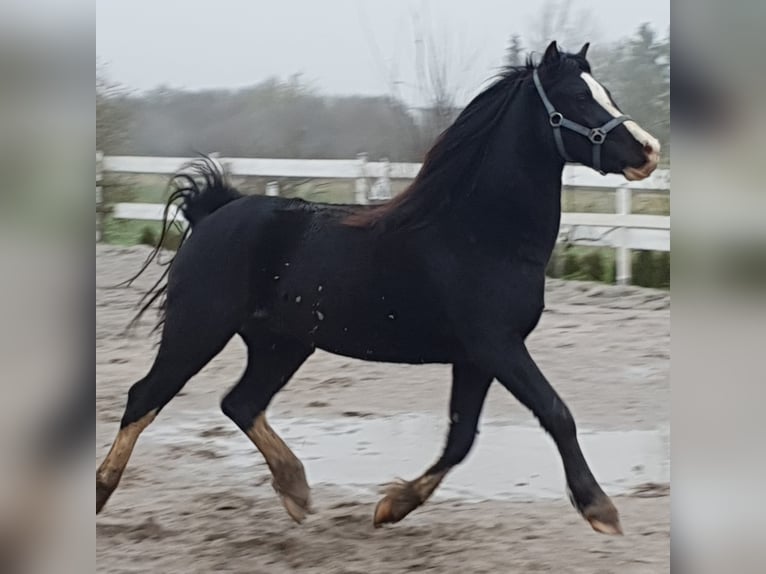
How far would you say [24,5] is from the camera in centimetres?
345

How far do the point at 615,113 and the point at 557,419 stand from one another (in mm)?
1008

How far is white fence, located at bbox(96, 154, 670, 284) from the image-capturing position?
3.67 m

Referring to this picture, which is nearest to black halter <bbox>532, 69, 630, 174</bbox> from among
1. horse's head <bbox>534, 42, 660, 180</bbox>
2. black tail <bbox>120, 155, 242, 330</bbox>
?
horse's head <bbox>534, 42, 660, 180</bbox>

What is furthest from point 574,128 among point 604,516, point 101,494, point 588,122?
point 101,494

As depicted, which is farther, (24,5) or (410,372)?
(410,372)

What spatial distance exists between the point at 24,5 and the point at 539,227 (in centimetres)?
177

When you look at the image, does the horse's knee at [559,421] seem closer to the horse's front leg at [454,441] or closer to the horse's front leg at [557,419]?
Result: the horse's front leg at [557,419]

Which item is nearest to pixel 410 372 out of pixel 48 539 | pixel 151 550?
pixel 151 550

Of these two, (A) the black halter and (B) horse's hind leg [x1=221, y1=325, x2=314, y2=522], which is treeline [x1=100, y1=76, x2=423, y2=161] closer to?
(A) the black halter

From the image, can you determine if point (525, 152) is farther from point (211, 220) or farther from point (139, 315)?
point (139, 315)

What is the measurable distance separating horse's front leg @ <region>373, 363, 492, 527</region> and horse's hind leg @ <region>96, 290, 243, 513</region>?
0.78m

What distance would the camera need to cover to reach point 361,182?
12.2 feet

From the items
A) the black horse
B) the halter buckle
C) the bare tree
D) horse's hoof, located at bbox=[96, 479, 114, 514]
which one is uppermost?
the bare tree

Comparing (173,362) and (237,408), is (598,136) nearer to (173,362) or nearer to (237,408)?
(237,408)
